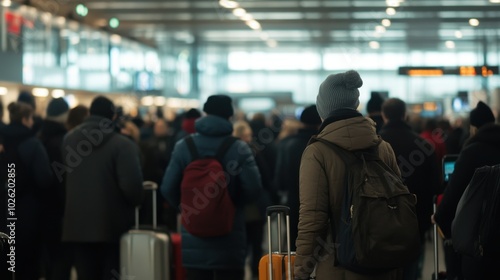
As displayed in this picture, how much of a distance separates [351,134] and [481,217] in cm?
126

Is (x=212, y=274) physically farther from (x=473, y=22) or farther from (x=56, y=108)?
(x=473, y=22)

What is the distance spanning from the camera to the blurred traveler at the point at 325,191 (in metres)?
4.96

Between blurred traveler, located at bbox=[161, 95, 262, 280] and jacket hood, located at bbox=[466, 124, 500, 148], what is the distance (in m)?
1.69

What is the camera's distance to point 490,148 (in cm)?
698

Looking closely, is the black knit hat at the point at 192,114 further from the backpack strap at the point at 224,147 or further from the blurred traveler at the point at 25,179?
the backpack strap at the point at 224,147

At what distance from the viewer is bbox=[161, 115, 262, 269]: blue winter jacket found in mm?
7441

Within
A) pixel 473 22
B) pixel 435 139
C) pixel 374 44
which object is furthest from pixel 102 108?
pixel 374 44

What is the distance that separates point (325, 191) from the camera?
5023 mm

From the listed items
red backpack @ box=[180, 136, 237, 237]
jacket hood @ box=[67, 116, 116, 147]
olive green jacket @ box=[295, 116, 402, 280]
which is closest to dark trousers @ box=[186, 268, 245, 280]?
red backpack @ box=[180, 136, 237, 237]

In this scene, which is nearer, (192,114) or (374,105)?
(374,105)

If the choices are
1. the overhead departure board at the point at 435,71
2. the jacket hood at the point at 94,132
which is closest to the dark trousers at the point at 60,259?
the jacket hood at the point at 94,132

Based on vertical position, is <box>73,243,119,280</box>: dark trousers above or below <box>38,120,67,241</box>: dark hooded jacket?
below

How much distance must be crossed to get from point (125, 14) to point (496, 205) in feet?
85.5

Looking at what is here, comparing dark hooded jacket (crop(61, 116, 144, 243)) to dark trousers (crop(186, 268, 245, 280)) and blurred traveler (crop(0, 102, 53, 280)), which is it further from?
dark trousers (crop(186, 268, 245, 280))
